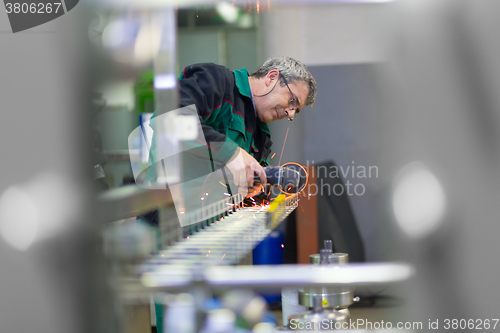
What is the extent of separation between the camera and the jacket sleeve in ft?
1.93

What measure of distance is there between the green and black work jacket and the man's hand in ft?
0.03

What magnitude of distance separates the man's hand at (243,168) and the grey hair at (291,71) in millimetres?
143

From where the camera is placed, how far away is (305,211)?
0.73 metres

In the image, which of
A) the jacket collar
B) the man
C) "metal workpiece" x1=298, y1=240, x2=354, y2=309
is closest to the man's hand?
the man

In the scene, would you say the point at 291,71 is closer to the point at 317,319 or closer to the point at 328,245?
the point at 328,245

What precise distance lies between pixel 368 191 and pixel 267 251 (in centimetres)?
20

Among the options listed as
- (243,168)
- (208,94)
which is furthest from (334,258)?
(208,94)

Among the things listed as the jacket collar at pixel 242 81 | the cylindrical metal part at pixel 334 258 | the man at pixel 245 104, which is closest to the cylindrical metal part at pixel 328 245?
the cylindrical metal part at pixel 334 258

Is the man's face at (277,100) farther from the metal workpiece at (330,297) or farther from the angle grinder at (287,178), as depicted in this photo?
the metal workpiece at (330,297)

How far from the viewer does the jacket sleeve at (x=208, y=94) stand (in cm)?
59

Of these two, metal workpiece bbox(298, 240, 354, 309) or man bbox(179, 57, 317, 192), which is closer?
metal workpiece bbox(298, 240, 354, 309)

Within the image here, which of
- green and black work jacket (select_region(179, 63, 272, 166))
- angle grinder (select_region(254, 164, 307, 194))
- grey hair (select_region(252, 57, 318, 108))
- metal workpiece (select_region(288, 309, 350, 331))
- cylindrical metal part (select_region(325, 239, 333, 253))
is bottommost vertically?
metal workpiece (select_region(288, 309, 350, 331))

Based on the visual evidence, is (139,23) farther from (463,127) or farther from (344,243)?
(344,243)

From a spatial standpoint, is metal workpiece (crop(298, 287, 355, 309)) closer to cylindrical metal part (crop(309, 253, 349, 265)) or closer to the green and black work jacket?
cylindrical metal part (crop(309, 253, 349, 265))
